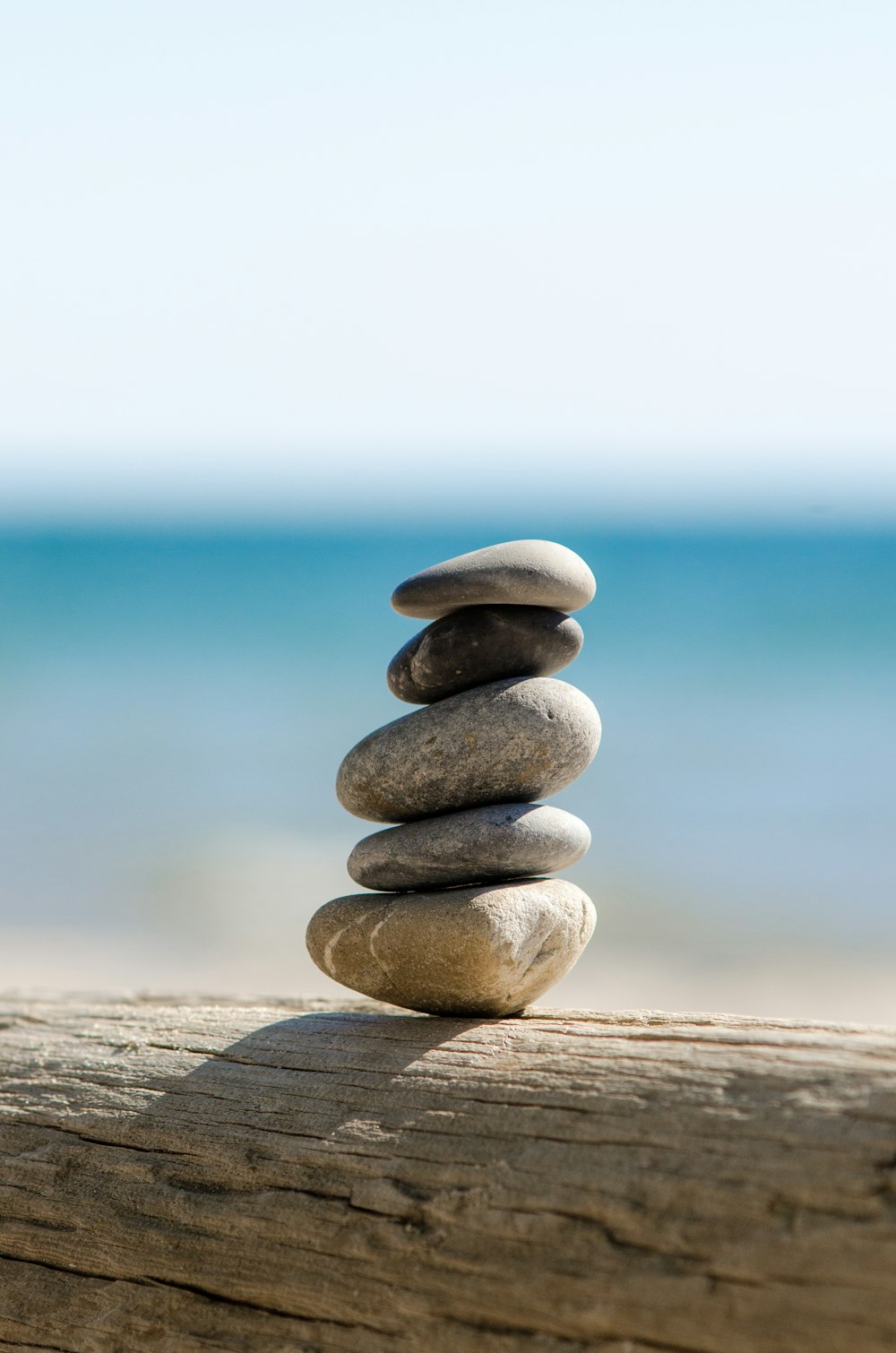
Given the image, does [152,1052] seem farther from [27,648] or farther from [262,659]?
[27,648]

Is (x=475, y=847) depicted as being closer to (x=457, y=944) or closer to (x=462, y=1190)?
(x=457, y=944)

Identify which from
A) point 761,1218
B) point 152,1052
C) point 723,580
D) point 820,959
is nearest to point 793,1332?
point 761,1218

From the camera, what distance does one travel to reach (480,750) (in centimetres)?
284

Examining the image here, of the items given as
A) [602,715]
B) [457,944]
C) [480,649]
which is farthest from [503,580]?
[602,715]

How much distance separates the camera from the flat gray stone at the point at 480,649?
2943mm

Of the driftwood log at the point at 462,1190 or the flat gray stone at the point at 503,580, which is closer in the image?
the driftwood log at the point at 462,1190

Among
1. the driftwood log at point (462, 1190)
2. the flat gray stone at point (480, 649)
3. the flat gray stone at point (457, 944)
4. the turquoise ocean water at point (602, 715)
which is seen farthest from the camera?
the turquoise ocean water at point (602, 715)

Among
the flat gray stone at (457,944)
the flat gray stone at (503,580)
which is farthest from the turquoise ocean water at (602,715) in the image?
the flat gray stone at (503,580)

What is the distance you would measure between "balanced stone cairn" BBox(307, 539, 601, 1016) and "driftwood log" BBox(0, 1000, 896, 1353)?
0.15 meters

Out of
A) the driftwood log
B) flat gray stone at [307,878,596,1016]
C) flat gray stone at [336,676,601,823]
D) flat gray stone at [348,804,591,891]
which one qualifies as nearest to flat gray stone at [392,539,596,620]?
flat gray stone at [336,676,601,823]

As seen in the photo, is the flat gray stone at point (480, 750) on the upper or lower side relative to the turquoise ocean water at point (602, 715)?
lower

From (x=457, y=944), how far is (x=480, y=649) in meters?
0.77

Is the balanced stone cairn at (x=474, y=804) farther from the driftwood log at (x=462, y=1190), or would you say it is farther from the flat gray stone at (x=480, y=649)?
the driftwood log at (x=462, y=1190)

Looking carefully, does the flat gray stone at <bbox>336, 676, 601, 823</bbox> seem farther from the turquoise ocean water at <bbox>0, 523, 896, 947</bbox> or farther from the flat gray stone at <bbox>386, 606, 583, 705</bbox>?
the turquoise ocean water at <bbox>0, 523, 896, 947</bbox>
